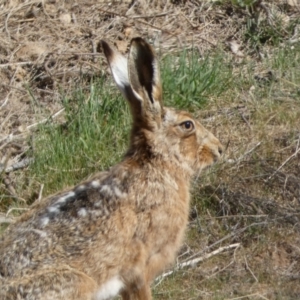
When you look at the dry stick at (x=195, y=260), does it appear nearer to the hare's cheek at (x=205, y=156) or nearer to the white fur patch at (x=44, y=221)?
the hare's cheek at (x=205, y=156)

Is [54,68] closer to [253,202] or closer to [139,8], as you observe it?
[139,8]

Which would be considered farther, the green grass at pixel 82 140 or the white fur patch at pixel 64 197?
the green grass at pixel 82 140

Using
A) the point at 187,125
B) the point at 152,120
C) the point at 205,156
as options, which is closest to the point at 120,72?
the point at 152,120

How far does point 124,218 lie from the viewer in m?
6.53

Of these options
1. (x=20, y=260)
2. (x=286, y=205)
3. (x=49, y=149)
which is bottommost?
(x=286, y=205)

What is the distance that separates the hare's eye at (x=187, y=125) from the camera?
6.91 metres

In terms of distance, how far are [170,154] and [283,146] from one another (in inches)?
73.0

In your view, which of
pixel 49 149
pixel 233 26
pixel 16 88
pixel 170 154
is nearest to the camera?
pixel 170 154

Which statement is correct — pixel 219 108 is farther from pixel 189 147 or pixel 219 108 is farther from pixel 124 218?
pixel 124 218

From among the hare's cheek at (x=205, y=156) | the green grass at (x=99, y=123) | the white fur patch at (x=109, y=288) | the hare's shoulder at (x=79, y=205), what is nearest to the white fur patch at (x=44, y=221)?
Result: the hare's shoulder at (x=79, y=205)

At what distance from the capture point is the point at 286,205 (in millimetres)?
7844

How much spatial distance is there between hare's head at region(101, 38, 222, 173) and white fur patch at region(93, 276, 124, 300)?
847 mm

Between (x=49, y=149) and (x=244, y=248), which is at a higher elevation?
(x=49, y=149)

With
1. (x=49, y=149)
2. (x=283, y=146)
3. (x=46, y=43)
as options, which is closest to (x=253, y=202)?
(x=283, y=146)
